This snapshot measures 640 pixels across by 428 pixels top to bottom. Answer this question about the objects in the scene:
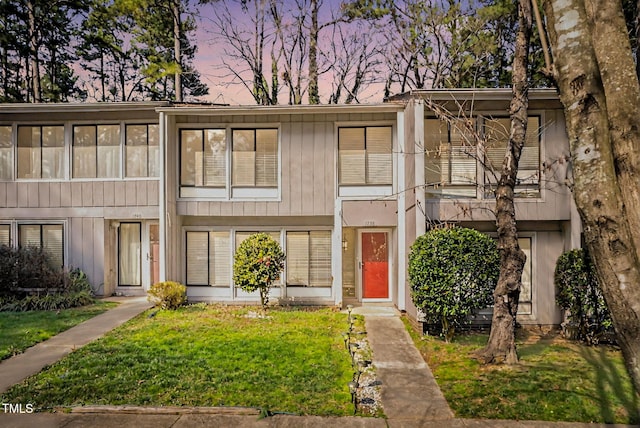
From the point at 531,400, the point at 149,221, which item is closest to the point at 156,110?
the point at 149,221

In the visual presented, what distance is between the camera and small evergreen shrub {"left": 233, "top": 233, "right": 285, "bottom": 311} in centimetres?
1072

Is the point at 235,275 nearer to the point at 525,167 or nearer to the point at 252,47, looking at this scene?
the point at 525,167

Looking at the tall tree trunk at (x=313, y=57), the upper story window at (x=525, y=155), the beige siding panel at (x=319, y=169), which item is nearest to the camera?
the upper story window at (x=525, y=155)

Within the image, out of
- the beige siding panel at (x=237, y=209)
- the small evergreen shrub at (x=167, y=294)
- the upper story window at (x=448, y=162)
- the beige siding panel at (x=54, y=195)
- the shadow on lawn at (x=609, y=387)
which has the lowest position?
the shadow on lawn at (x=609, y=387)

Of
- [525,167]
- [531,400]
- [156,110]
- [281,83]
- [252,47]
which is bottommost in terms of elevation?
[531,400]

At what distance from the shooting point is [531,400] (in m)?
5.60

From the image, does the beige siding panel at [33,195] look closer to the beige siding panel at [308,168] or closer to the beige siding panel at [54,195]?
the beige siding panel at [54,195]

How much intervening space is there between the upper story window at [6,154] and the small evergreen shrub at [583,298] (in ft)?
49.2

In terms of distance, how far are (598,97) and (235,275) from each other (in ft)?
32.8

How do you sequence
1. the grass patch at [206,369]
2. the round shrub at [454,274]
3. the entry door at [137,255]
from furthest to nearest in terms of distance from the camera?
the entry door at [137,255] < the round shrub at [454,274] < the grass patch at [206,369]

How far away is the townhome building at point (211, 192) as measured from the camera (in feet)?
37.3

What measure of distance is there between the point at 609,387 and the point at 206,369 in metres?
6.19

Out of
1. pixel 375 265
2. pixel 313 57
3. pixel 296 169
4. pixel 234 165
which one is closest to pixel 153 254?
pixel 234 165

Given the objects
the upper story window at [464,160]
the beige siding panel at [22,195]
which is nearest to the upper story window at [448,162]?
the upper story window at [464,160]
